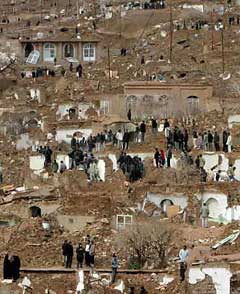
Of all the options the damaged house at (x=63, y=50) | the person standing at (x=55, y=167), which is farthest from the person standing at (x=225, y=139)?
the damaged house at (x=63, y=50)

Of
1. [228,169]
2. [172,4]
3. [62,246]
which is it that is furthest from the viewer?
[172,4]

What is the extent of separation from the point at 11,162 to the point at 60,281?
12.3 metres

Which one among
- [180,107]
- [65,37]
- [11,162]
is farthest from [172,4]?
[11,162]

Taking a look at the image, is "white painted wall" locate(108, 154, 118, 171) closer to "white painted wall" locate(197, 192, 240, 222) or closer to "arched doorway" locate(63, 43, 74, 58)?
"white painted wall" locate(197, 192, 240, 222)

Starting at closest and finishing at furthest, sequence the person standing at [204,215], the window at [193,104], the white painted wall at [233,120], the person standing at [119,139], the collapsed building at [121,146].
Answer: the collapsed building at [121,146] < the person standing at [204,215] < the person standing at [119,139] < the white painted wall at [233,120] < the window at [193,104]

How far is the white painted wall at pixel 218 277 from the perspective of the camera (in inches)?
717

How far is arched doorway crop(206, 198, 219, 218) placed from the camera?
2427 centimetres

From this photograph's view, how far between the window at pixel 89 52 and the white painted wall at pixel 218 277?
35.4 meters

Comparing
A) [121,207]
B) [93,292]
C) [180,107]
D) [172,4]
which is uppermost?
[172,4]

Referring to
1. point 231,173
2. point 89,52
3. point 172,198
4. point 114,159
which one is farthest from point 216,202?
point 89,52

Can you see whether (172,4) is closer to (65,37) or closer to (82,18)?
(82,18)

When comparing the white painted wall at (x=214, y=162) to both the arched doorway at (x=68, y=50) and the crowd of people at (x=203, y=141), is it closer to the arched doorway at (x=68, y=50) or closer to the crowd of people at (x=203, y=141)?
the crowd of people at (x=203, y=141)

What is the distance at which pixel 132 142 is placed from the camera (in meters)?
30.9

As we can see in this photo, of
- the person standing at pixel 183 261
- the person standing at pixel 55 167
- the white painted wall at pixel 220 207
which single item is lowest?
the person standing at pixel 183 261
